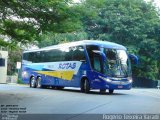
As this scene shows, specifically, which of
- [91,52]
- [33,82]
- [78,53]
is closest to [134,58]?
[78,53]

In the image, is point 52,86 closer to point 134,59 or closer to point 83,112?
point 134,59

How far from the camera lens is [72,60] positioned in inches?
1049

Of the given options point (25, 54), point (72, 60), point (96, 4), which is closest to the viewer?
point (96, 4)

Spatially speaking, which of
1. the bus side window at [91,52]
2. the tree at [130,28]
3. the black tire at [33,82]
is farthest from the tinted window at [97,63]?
the tree at [130,28]

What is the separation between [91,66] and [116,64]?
147 centimetres

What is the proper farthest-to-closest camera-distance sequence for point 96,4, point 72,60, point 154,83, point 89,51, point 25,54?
point 154,83, point 25,54, point 72,60, point 89,51, point 96,4

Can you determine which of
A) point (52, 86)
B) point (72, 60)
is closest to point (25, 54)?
point (52, 86)

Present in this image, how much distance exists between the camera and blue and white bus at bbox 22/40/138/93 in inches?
942

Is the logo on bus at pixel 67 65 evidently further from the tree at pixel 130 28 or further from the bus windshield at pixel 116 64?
the tree at pixel 130 28

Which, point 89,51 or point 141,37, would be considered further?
point 141,37

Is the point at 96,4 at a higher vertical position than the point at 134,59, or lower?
higher

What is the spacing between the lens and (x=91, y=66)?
24.3 meters

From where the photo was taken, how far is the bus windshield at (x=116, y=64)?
23.9 metres

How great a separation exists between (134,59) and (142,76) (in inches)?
1032
